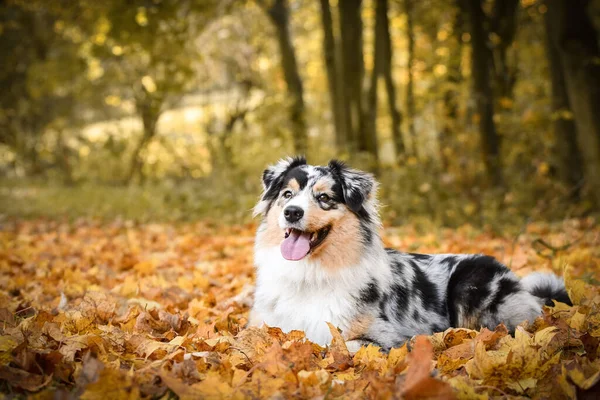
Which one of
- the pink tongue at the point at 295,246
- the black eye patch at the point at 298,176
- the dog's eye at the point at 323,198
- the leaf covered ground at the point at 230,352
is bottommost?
the leaf covered ground at the point at 230,352

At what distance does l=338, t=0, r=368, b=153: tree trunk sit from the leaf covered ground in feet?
26.0

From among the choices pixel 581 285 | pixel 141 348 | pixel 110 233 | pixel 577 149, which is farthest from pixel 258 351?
pixel 577 149

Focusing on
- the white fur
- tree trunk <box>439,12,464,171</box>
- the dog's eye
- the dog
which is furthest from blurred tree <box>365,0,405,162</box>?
the white fur

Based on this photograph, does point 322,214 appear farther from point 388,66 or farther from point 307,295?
point 388,66

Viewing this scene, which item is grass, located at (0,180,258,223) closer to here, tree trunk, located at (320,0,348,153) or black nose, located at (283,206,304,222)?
tree trunk, located at (320,0,348,153)

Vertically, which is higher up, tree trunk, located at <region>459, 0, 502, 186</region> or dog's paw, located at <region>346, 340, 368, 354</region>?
tree trunk, located at <region>459, 0, 502, 186</region>

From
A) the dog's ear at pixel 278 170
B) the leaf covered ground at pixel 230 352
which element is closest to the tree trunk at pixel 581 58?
the leaf covered ground at pixel 230 352

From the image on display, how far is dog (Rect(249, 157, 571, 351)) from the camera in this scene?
436cm

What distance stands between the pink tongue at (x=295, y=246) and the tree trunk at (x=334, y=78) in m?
9.43

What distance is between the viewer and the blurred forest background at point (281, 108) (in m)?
11.9

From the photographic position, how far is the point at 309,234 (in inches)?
177

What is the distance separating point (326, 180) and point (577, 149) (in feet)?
30.7

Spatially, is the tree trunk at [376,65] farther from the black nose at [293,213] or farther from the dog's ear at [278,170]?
the black nose at [293,213]

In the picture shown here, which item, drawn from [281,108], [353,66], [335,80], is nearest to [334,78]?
[335,80]
